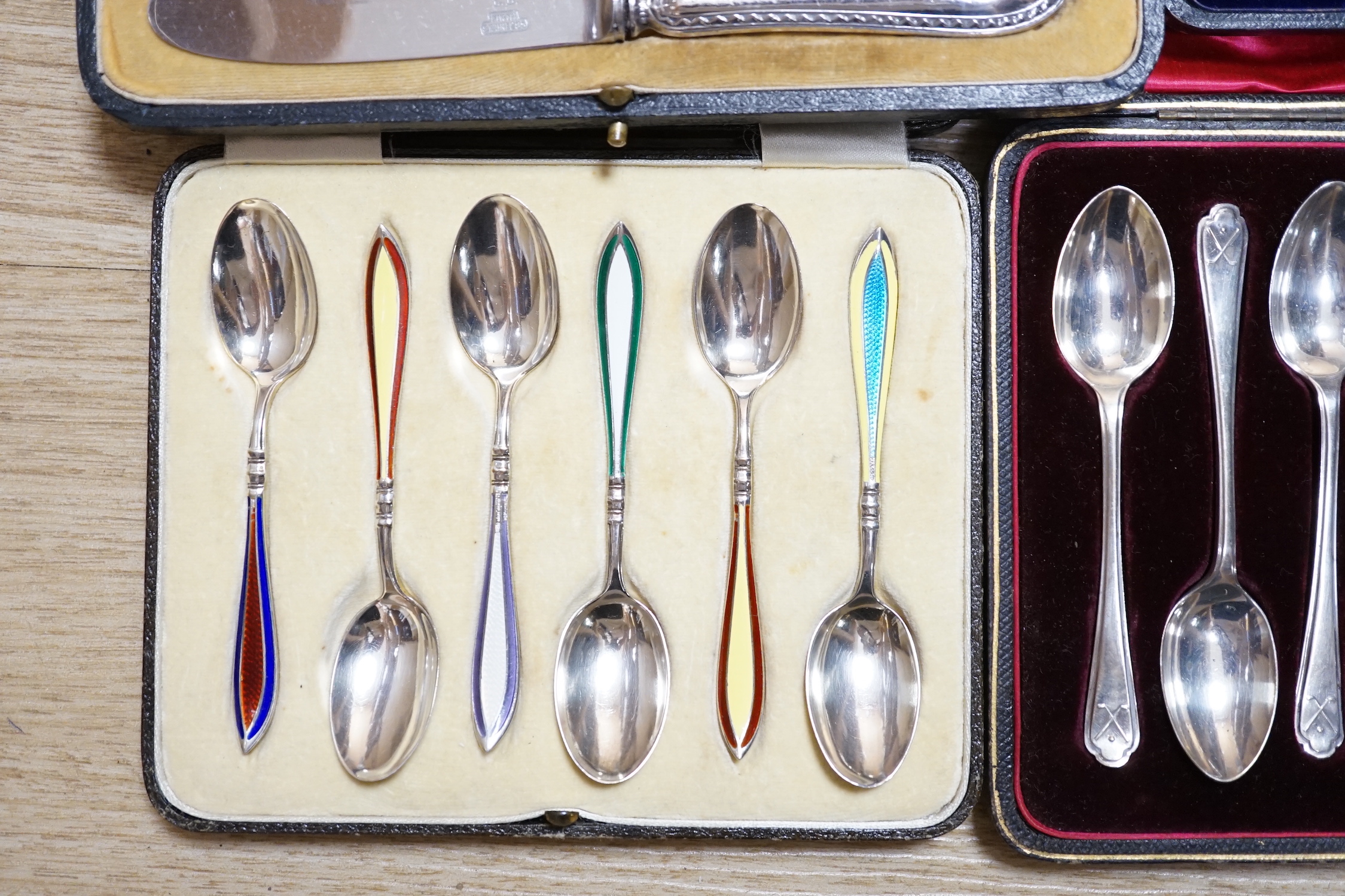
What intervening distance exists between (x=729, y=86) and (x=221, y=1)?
0.35 m

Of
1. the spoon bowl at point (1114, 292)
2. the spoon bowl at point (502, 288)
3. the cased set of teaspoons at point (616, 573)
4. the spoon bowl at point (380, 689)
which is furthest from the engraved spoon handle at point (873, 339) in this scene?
the spoon bowl at point (380, 689)

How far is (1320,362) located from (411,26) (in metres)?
0.68

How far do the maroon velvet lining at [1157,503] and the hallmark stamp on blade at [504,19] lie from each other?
367mm

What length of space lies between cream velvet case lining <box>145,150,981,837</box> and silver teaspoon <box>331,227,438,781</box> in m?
0.01

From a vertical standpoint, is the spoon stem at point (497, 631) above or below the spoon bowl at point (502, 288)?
below

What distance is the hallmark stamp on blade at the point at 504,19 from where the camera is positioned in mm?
593

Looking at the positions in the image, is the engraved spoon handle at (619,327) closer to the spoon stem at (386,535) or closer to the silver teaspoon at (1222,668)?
the spoon stem at (386,535)

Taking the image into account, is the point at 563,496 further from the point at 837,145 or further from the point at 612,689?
the point at 837,145

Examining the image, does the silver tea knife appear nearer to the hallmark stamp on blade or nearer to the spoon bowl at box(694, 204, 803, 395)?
the hallmark stamp on blade

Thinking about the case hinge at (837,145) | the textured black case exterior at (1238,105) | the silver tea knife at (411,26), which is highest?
the silver tea knife at (411,26)

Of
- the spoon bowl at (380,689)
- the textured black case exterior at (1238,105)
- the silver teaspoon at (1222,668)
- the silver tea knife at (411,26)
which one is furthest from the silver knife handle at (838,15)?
the spoon bowl at (380,689)

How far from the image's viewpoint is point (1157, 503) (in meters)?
0.62

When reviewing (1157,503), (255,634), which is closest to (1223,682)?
(1157,503)

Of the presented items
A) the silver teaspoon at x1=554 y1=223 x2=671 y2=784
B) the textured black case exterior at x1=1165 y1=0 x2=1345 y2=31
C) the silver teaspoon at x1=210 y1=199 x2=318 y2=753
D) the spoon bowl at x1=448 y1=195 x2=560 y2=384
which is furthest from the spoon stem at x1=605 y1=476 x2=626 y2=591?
the textured black case exterior at x1=1165 y1=0 x2=1345 y2=31
